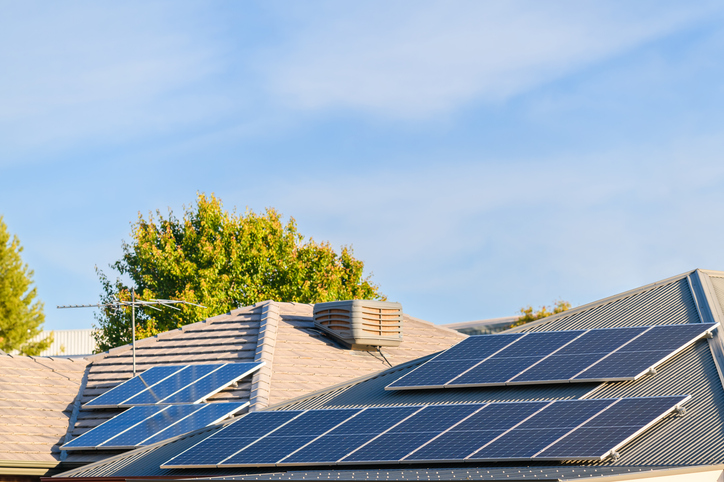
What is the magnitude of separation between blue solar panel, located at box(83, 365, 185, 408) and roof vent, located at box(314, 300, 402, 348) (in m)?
5.23

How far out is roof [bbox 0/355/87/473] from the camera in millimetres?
23220

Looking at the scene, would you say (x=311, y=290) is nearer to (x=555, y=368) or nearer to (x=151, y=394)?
(x=151, y=394)

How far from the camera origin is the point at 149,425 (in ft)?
76.6

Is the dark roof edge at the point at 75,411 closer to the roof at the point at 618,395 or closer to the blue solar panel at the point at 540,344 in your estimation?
the roof at the point at 618,395

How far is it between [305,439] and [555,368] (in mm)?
6112

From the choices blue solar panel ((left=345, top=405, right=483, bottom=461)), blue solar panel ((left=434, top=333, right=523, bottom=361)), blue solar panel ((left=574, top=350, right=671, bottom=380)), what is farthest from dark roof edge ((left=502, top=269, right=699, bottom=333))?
blue solar panel ((left=345, top=405, right=483, bottom=461))

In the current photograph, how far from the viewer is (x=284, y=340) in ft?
89.2

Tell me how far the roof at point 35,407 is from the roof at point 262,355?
1.54 ft

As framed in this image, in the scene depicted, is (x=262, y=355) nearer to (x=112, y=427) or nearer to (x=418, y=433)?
(x=112, y=427)

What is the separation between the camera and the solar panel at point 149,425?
22.6 meters

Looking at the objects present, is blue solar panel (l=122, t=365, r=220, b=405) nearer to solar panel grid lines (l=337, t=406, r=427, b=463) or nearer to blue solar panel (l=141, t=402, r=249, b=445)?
blue solar panel (l=141, t=402, r=249, b=445)

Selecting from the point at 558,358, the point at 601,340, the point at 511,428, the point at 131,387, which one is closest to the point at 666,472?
the point at 511,428

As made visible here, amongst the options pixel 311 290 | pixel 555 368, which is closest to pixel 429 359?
pixel 555 368

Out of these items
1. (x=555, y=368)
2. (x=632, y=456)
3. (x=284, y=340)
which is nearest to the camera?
(x=632, y=456)
